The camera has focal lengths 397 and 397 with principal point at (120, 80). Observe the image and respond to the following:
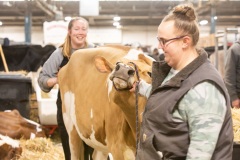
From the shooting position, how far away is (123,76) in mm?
2064

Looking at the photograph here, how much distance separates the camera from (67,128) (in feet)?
12.5

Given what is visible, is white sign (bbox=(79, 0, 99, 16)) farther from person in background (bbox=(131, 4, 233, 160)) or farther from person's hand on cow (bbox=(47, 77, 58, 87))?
person in background (bbox=(131, 4, 233, 160))

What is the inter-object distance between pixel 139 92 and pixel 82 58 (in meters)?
1.42

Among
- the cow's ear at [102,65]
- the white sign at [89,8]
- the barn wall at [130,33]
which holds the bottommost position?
the barn wall at [130,33]

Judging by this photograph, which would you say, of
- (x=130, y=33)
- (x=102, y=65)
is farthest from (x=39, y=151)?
(x=130, y=33)

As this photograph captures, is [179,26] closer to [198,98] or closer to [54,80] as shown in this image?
[198,98]

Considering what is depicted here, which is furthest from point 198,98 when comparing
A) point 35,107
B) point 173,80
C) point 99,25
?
Result: point 99,25

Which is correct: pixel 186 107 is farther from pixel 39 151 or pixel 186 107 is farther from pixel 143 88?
pixel 39 151

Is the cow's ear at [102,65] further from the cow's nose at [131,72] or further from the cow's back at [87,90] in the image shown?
the cow's nose at [131,72]

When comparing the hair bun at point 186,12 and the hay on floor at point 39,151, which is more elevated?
the hair bun at point 186,12

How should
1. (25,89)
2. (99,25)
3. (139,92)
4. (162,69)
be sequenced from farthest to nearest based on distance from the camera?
(99,25), (25,89), (139,92), (162,69)

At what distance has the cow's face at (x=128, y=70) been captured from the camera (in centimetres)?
206

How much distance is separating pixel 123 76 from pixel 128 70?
4 centimetres

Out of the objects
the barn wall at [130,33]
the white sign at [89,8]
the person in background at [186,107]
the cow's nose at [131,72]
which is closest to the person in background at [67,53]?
the cow's nose at [131,72]
